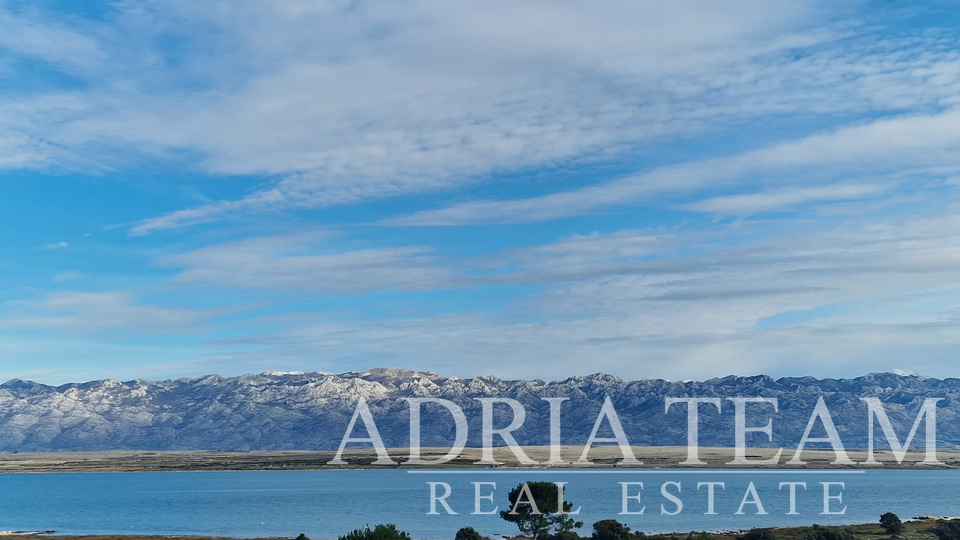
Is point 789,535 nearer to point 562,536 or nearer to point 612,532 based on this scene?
point 612,532

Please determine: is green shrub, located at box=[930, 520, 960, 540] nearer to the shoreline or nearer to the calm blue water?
the shoreline

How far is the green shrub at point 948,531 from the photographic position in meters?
70.5

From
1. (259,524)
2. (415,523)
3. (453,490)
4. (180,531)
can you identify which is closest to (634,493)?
(453,490)

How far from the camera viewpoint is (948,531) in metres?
71.9

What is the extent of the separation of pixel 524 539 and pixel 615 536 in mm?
12319

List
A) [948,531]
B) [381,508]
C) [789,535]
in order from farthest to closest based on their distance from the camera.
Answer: [381,508] < [789,535] < [948,531]

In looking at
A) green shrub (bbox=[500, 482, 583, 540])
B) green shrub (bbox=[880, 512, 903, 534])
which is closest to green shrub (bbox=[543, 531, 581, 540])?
green shrub (bbox=[500, 482, 583, 540])

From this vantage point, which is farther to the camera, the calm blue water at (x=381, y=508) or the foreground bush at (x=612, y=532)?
the calm blue water at (x=381, y=508)

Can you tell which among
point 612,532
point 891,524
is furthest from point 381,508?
point 891,524

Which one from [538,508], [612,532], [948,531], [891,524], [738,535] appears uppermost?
[538,508]

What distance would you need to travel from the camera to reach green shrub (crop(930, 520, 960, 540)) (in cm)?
7054

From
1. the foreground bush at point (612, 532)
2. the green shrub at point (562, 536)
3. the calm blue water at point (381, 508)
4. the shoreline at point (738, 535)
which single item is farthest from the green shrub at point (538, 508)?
the calm blue water at point (381, 508)

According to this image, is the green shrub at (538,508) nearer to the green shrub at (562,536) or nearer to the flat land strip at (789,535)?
the green shrub at (562,536)

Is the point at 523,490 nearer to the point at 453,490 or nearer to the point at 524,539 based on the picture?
the point at 524,539
